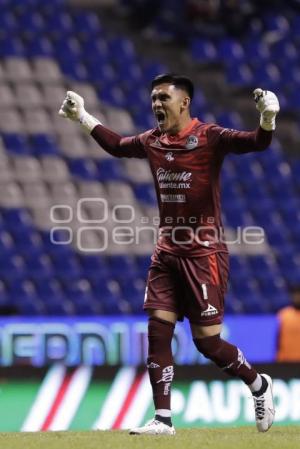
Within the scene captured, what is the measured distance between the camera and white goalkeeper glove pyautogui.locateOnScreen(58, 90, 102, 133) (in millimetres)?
6571

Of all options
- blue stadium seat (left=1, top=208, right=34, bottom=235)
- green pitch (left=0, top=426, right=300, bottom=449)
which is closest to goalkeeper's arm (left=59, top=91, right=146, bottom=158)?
green pitch (left=0, top=426, right=300, bottom=449)

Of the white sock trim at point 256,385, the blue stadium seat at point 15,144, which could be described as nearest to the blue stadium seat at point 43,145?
the blue stadium seat at point 15,144

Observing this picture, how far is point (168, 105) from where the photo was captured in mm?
6133

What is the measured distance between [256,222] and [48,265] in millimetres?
2992

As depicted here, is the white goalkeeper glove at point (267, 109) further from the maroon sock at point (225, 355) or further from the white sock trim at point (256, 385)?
the white sock trim at point (256, 385)

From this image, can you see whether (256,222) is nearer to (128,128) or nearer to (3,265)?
(128,128)

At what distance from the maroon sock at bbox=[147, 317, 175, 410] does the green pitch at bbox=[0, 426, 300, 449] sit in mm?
228

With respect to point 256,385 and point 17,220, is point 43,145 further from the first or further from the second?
point 256,385

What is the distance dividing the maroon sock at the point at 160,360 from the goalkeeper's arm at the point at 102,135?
1031mm

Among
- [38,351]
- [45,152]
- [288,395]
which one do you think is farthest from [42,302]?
[288,395]

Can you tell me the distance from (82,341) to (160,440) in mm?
5502

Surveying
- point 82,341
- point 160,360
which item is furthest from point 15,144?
point 160,360

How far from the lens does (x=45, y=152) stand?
13930 millimetres

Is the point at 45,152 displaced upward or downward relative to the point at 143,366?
upward
